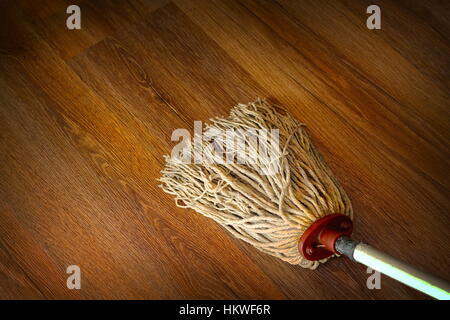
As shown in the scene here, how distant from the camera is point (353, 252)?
82 centimetres

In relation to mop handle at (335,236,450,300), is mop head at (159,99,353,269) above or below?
above

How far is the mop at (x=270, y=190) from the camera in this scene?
0.85 metres

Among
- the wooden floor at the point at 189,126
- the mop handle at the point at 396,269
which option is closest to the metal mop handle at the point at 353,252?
the mop handle at the point at 396,269

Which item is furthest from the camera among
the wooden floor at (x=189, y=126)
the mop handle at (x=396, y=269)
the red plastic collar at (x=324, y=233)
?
the wooden floor at (x=189, y=126)

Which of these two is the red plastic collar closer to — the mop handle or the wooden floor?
the mop handle

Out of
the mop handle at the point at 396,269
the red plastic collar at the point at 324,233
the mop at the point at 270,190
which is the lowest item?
the mop handle at the point at 396,269

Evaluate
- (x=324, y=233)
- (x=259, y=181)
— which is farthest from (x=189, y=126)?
(x=324, y=233)

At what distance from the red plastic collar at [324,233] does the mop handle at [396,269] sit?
0.05 ft

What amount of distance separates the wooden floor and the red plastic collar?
0.12 meters

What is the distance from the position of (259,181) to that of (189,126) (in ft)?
0.95

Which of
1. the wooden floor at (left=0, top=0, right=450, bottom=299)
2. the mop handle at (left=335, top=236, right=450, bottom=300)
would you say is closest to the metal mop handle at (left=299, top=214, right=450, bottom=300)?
the mop handle at (left=335, top=236, right=450, bottom=300)

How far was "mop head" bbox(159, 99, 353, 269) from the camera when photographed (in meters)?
0.86

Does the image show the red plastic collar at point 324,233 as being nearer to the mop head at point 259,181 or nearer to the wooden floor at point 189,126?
the mop head at point 259,181

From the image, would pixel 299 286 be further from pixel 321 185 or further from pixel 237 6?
pixel 237 6
